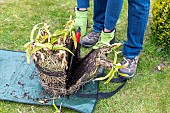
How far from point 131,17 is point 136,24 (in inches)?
2.8

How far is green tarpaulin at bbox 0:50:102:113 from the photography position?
2459mm

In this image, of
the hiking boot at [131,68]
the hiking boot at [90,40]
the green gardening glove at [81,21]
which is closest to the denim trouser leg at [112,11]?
the green gardening glove at [81,21]

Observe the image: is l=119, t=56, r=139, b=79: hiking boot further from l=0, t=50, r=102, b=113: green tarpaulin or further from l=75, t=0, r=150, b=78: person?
l=0, t=50, r=102, b=113: green tarpaulin

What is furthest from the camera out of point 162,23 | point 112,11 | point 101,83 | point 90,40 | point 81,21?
point 90,40

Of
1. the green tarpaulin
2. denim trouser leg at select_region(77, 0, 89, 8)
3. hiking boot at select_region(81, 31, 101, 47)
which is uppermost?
denim trouser leg at select_region(77, 0, 89, 8)

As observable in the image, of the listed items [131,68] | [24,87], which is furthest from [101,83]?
[24,87]

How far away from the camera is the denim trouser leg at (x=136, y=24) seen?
249 centimetres

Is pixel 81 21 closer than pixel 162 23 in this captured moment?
Yes

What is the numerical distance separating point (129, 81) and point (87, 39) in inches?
24.5

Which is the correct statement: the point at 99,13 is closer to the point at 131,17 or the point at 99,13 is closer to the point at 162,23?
the point at 131,17

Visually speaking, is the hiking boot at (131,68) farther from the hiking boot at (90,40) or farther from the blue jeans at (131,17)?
the hiking boot at (90,40)

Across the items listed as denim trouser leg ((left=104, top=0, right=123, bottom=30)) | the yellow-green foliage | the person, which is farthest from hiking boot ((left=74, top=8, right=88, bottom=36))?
the yellow-green foliage

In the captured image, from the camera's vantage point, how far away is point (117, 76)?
110 inches

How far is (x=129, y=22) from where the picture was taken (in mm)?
2611
